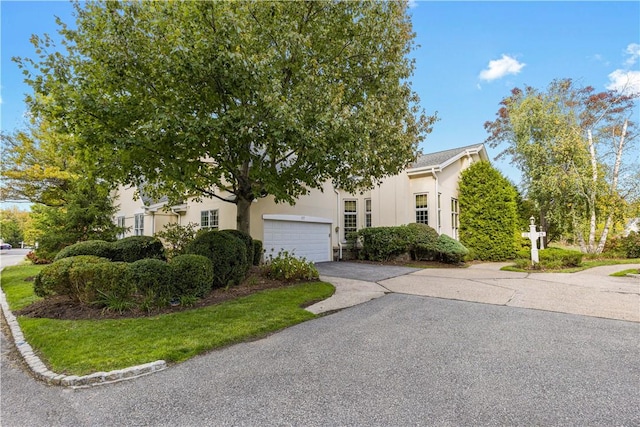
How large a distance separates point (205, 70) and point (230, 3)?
176cm

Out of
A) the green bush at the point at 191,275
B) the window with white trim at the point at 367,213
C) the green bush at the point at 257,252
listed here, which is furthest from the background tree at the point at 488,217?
the green bush at the point at 191,275

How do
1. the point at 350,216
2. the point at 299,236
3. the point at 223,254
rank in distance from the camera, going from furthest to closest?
the point at 350,216 < the point at 299,236 < the point at 223,254

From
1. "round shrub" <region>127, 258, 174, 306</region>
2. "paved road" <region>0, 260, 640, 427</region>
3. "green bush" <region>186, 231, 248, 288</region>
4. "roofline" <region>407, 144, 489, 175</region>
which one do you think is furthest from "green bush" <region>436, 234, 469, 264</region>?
"round shrub" <region>127, 258, 174, 306</region>

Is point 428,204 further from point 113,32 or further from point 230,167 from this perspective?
point 113,32

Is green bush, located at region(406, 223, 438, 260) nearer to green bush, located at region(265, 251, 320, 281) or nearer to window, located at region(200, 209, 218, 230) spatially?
green bush, located at region(265, 251, 320, 281)

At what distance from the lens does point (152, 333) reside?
514cm

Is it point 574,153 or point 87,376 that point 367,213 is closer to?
point 574,153

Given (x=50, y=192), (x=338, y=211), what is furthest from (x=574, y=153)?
(x=50, y=192)

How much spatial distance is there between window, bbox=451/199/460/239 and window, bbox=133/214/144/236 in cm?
1907

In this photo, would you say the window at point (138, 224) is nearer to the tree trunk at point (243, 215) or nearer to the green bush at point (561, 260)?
the tree trunk at point (243, 215)

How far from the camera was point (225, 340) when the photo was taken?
4926mm

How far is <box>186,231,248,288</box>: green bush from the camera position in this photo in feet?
26.7

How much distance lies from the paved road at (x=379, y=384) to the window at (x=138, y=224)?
1645 centimetres

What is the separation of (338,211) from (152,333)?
41.1 feet
